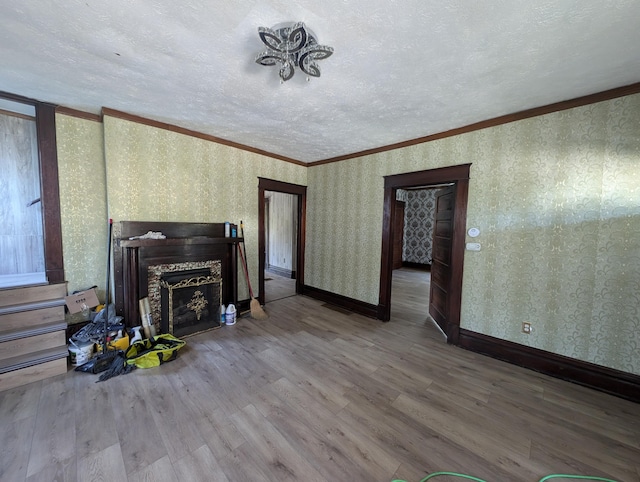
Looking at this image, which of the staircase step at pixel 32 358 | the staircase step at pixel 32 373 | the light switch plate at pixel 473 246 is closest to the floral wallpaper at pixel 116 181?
the staircase step at pixel 32 358

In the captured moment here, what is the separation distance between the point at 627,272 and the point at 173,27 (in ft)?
13.1

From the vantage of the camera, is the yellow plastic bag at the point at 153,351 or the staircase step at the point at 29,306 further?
the yellow plastic bag at the point at 153,351

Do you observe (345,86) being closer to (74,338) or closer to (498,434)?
(498,434)

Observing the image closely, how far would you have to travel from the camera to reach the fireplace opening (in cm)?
292

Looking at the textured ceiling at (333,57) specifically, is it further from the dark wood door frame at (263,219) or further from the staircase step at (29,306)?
the staircase step at (29,306)

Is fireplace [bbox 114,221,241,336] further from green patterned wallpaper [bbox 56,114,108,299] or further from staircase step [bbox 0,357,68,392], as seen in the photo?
staircase step [bbox 0,357,68,392]

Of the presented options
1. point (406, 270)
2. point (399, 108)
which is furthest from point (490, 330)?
point (406, 270)

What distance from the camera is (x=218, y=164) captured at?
3463mm

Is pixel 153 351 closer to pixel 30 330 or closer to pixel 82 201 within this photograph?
pixel 30 330

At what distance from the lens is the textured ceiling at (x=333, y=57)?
1.32m

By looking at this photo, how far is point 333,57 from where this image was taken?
5.51ft

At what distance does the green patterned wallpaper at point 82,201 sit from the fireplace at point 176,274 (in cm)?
33

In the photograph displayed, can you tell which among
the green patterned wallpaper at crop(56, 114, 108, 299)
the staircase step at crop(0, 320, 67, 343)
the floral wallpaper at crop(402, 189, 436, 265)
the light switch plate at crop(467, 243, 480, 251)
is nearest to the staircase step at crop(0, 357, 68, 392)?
the staircase step at crop(0, 320, 67, 343)

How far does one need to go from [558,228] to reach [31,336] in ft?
16.7
